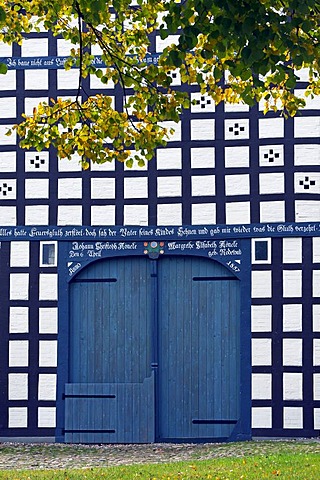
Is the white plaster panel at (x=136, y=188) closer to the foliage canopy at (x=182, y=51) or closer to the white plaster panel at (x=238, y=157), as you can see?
the white plaster panel at (x=238, y=157)

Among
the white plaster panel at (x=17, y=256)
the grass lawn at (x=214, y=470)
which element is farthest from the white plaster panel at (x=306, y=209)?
the white plaster panel at (x=17, y=256)

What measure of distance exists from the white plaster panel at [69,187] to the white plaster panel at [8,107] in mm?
1145

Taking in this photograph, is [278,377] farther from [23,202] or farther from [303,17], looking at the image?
[303,17]

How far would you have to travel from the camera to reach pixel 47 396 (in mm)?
13234

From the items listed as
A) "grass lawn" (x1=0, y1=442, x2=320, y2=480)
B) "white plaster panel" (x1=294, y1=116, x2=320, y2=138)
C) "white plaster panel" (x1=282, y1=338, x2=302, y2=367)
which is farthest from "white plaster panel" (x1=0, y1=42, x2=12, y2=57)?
"grass lawn" (x1=0, y1=442, x2=320, y2=480)

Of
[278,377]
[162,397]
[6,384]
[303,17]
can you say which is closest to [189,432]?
[162,397]

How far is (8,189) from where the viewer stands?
13.5 meters

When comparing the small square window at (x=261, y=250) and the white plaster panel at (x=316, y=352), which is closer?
the white plaster panel at (x=316, y=352)

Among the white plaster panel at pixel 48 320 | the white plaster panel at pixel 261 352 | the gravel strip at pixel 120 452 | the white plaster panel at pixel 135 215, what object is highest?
the white plaster panel at pixel 135 215

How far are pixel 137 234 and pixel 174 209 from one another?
0.61 meters

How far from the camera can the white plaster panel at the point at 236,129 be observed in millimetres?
13242

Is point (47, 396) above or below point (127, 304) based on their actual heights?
below

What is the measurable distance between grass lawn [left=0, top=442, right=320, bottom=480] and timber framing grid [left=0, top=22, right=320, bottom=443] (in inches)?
70.5

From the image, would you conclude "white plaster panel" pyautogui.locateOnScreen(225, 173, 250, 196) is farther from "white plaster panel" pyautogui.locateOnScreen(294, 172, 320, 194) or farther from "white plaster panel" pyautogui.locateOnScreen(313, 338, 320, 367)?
"white plaster panel" pyautogui.locateOnScreen(313, 338, 320, 367)
